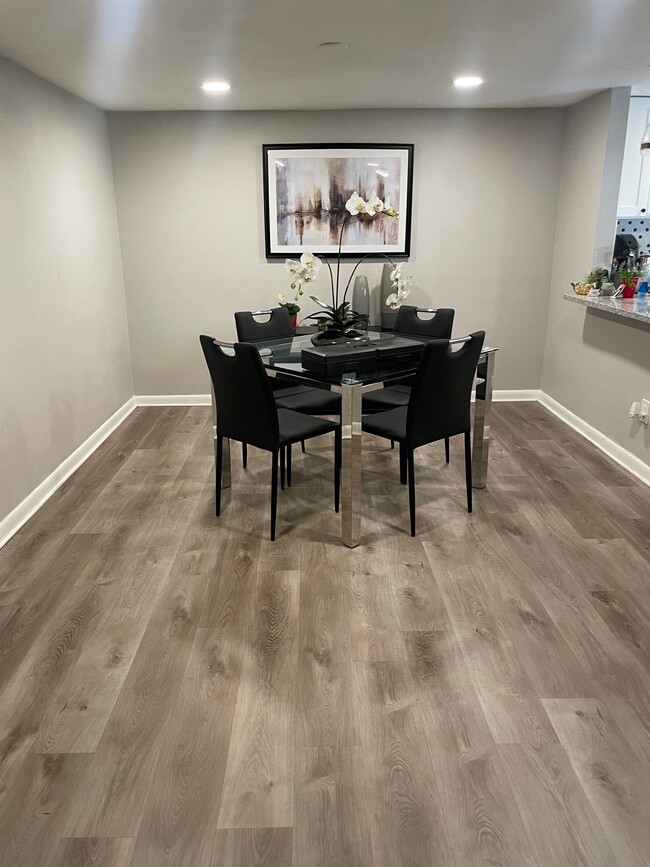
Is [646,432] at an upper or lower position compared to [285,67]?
lower

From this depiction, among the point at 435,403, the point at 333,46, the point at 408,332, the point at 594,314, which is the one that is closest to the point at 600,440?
the point at 594,314

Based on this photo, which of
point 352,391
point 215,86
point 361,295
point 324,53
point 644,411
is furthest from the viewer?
point 361,295

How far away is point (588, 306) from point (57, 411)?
340 centimetres

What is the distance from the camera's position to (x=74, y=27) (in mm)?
2490

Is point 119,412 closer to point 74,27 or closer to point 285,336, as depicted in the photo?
point 285,336

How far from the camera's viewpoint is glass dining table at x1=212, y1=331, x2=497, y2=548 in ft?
8.61

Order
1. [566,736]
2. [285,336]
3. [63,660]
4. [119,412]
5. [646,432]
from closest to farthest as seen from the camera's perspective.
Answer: [566,736] → [63,660] → [646,432] → [285,336] → [119,412]

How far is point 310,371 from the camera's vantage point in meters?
2.79

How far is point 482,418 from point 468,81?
196 cm

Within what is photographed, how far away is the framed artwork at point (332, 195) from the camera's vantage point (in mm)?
4531

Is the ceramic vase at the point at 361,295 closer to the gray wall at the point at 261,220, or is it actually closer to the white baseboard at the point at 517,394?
the gray wall at the point at 261,220

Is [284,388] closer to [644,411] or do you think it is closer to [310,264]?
[310,264]

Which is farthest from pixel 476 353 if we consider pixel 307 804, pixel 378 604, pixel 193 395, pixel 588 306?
pixel 193 395

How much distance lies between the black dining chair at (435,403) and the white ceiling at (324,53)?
1.28 metres
